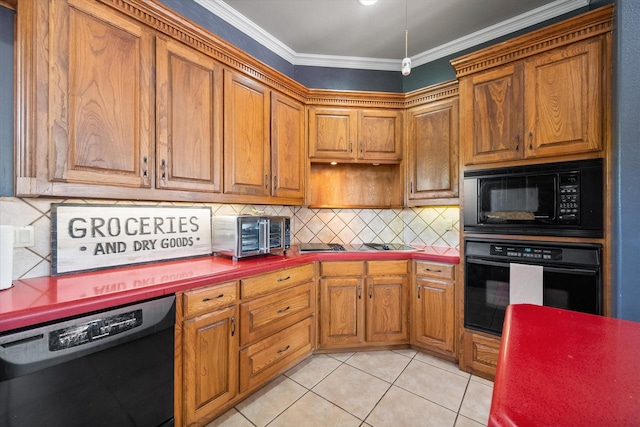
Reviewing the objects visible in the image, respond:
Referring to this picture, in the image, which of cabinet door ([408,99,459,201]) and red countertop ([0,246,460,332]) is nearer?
red countertop ([0,246,460,332])

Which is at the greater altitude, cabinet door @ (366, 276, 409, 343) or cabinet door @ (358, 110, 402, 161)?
cabinet door @ (358, 110, 402, 161)

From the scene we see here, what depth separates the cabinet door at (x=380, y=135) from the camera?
8.36 ft

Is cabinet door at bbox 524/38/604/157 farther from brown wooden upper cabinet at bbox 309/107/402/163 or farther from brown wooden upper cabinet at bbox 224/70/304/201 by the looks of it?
brown wooden upper cabinet at bbox 224/70/304/201

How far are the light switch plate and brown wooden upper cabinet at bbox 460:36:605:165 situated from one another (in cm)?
269

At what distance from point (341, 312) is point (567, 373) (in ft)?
6.10

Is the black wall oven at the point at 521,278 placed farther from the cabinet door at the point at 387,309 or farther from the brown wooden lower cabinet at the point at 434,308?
the cabinet door at the point at 387,309

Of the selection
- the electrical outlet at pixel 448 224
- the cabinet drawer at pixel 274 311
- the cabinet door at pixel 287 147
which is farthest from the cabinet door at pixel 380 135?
the cabinet drawer at pixel 274 311

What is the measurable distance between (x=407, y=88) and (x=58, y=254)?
3127mm

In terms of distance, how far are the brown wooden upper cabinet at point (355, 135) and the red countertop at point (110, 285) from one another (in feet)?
3.65

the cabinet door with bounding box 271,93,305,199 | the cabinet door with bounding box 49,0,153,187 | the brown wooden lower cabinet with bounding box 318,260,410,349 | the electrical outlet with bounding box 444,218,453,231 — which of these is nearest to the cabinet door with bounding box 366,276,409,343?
the brown wooden lower cabinet with bounding box 318,260,410,349

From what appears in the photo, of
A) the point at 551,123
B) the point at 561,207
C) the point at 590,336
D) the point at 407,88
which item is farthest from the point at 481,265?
the point at 407,88

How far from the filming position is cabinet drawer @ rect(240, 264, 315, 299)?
164 centimetres

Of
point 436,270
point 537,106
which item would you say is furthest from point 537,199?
point 436,270

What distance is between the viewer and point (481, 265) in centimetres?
194
